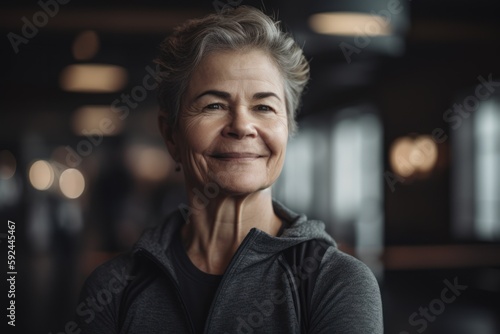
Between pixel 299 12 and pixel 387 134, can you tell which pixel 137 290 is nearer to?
pixel 299 12

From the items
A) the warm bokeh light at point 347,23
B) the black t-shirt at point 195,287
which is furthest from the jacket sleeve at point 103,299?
the warm bokeh light at point 347,23

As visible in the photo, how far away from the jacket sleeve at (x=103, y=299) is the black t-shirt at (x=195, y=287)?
136 millimetres

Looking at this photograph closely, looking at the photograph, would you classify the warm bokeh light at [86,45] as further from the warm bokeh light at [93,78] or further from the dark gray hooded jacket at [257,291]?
the dark gray hooded jacket at [257,291]

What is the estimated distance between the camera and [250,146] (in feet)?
4.50

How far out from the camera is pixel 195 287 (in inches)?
55.5

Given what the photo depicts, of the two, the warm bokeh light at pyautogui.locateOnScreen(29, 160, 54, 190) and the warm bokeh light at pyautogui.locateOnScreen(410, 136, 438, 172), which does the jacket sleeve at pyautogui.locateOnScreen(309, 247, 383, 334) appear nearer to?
the warm bokeh light at pyautogui.locateOnScreen(410, 136, 438, 172)

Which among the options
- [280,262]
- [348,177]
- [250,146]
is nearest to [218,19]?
[250,146]

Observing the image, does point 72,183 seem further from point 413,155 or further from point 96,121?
point 413,155

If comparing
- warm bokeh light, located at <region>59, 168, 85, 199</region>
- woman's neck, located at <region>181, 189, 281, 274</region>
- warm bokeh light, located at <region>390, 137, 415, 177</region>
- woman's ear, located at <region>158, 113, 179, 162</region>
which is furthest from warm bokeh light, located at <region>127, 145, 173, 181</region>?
woman's neck, located at <region>181, 189, 281, 274</region>

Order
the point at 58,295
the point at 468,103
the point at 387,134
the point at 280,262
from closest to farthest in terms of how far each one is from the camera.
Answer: the point at 280,262 < the point at 58,295 < the point at 468,103 < the point at 387,134

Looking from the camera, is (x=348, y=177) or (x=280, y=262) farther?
(x=348, y=177)

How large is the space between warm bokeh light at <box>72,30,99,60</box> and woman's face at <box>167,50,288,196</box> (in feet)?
22.6

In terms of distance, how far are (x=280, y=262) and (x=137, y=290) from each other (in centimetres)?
34

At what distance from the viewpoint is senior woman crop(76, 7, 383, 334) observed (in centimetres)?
130
